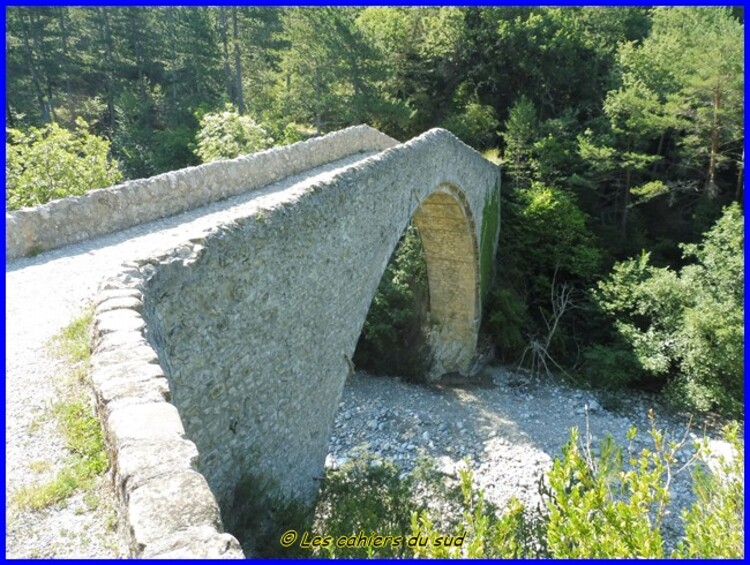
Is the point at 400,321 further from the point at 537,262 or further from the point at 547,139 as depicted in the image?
the point at 547,139

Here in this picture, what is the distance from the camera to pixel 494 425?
1379 centimetres

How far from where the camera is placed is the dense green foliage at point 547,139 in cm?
1398

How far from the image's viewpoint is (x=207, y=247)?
4.95 m

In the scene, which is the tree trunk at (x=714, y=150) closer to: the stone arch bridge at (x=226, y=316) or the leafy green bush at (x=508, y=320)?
the leafy green bush at (x=508, y=320)

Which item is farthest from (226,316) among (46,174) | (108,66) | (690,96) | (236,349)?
(108,66)

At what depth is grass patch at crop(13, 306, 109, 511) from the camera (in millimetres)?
2893

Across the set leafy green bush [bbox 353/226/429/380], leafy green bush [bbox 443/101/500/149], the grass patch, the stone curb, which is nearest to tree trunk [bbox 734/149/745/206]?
leafy green bush [bbox 443/101/500/149]

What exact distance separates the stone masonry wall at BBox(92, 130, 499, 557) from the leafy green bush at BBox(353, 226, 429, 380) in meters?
5.47

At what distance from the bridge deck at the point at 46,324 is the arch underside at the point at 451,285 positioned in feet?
25.8

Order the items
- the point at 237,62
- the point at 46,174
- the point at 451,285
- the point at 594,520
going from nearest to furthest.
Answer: the point at 594,520, the point at 46,174, the point at 451,285, the point at 237,62

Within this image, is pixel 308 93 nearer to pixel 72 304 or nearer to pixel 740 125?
pixel 740 125

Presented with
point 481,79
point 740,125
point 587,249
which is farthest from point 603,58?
point 587,249

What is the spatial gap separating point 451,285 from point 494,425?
15.4 feet

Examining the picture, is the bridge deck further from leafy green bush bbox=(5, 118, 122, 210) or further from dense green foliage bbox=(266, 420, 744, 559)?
leafy green bush bbox=(5, 118, 122, 210)
